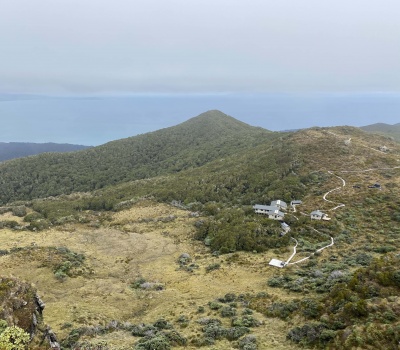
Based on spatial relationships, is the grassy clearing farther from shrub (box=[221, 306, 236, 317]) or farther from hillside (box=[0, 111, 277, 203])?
hillside (box=[0, 111, 277, 203])

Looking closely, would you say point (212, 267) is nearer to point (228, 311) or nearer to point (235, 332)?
point (228, 311)

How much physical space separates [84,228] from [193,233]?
1545cm

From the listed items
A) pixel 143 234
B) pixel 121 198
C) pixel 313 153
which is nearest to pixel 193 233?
pixel 143 234

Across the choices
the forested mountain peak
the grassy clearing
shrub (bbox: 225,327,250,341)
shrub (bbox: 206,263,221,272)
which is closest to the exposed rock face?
A: the grassy clearing

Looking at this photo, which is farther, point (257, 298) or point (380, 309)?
point (257, 298)

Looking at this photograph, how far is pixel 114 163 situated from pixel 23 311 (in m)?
105

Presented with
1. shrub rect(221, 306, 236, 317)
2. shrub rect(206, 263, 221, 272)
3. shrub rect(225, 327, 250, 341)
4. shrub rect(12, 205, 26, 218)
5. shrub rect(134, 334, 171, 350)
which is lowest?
shrub rect(206, 263, 221, 272)

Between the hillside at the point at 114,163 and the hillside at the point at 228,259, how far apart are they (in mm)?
36194

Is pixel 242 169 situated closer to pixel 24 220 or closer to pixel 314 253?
pixel 314 253

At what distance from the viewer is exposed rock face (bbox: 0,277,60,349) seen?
14.6 meters

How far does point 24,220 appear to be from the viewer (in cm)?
5084

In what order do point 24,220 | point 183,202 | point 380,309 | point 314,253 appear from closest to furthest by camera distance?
1. point 380,309
2. point 314,253
3. point 24,220
4. point 183,202

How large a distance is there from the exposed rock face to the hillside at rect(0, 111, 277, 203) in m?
85.5

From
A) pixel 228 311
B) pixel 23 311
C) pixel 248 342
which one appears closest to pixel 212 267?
pixel 228 311
